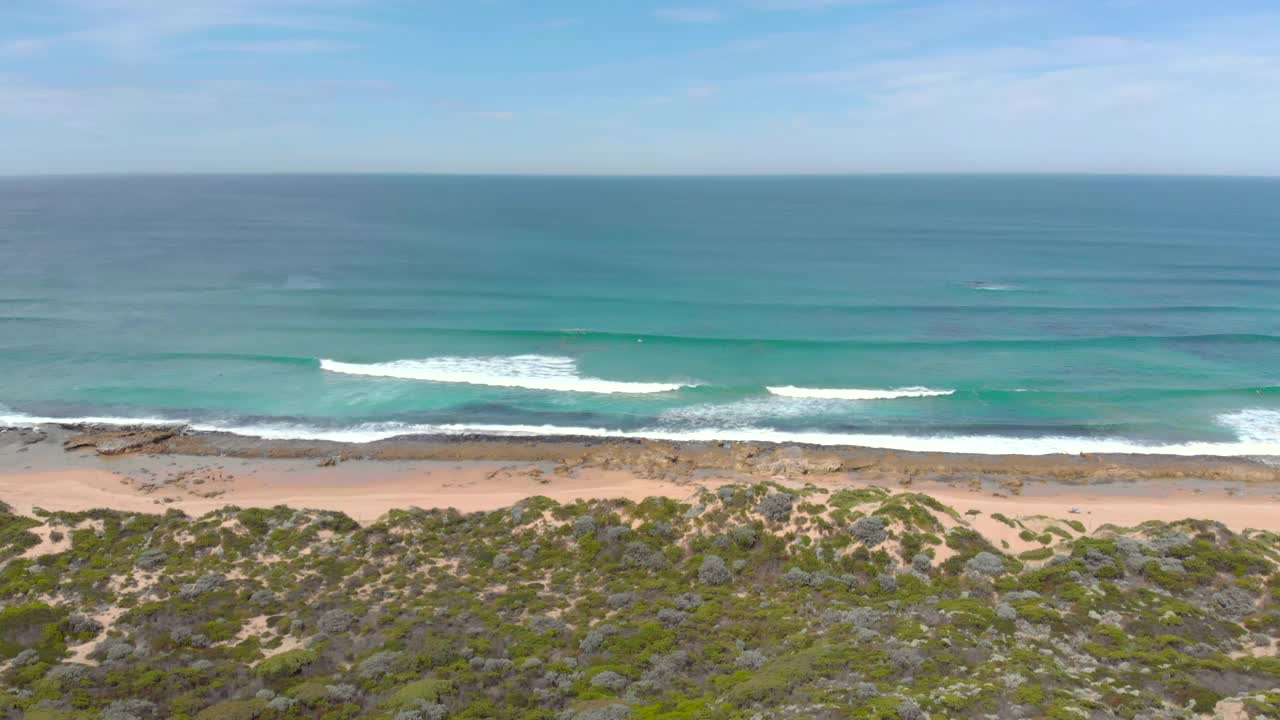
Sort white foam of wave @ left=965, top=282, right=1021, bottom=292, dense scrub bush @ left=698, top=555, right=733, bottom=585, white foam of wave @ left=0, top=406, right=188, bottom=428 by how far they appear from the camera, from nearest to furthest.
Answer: dense scrub bush @ left=698, top=555, right=733, bottom=585 < white foam of wave @ left=0, top=406, right=188, bottom=428 < white foam of wave @ left=965, top=282, right=1021, bottom=292

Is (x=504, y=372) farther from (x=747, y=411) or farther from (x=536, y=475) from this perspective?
(x=747, y=411)

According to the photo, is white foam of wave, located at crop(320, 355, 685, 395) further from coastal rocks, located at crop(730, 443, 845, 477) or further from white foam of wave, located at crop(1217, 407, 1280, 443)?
white foam of wave, located at crop(1217, 407, 1280, 443)

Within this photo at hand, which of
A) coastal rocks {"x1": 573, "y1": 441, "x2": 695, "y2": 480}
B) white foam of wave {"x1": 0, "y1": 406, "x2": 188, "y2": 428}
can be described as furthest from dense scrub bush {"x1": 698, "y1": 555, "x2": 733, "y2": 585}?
white foam of wave {"x1": 0, "y1": 406, "x2": 188, "y2": 428}

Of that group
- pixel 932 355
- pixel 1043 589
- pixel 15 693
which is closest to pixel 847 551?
pixel 1043 589

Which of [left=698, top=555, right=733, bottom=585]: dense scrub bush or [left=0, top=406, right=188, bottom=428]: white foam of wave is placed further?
[left=0, top=406, right=188, bottom=428]: white foam of wave

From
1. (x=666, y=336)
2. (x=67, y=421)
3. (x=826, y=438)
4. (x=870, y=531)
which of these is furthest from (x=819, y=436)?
(x=67, y=421)

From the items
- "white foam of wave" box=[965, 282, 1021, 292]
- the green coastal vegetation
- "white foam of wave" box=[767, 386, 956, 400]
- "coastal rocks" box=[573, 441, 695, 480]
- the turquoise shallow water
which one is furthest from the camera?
"white foam of wave" box=[965, 282, 1021, 292]

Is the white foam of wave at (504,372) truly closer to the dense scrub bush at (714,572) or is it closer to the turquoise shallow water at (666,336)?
the turquoise shallow water at (666,336)

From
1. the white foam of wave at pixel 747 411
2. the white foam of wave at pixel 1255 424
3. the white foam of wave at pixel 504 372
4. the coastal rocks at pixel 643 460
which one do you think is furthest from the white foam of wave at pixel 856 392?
the white foam of wave at pixel 1255 424
